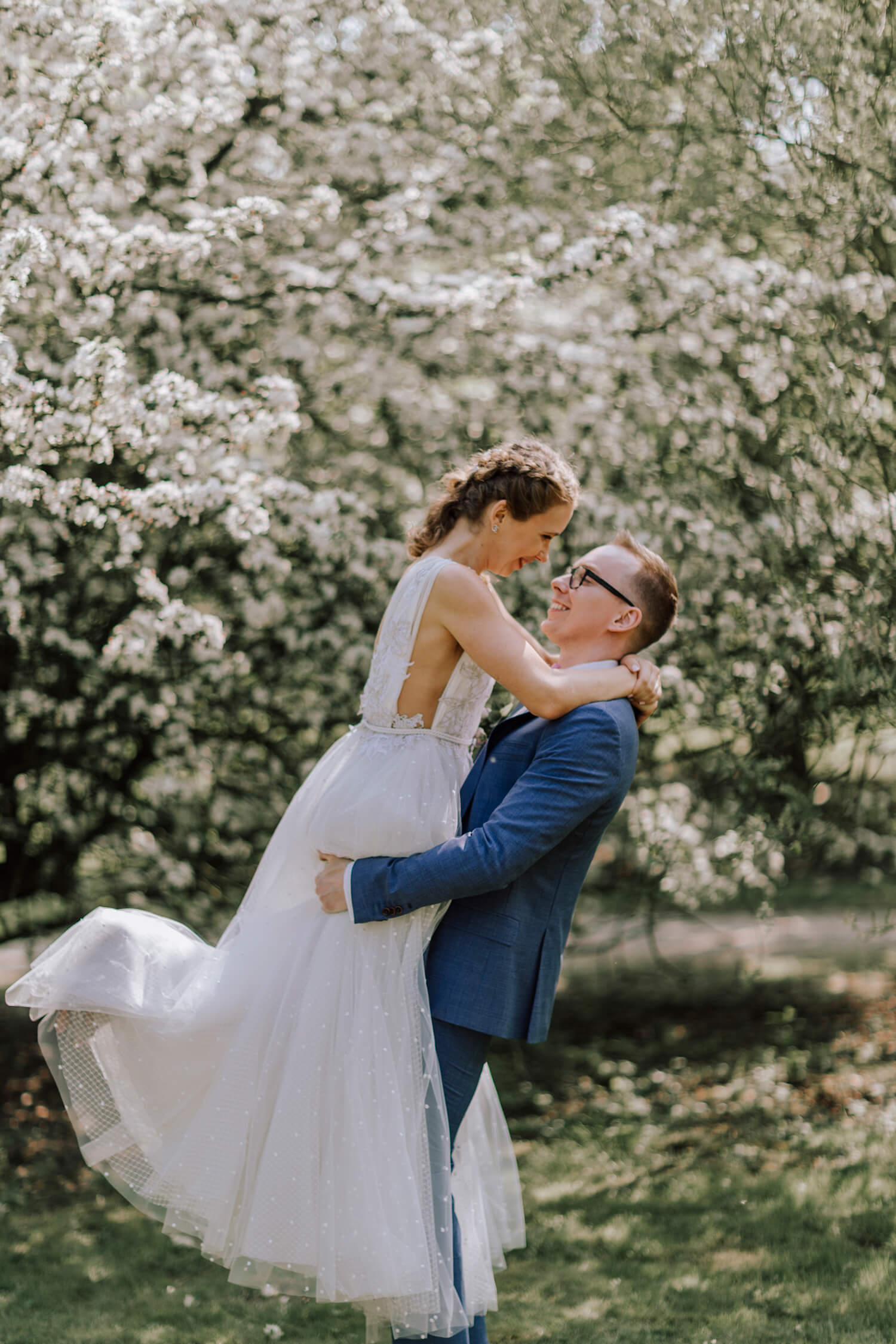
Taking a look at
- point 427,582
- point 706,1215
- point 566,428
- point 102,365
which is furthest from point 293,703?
point 427,582

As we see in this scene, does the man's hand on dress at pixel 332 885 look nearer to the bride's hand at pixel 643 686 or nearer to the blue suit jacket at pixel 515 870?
the blue suit jacket at pixel 515 870

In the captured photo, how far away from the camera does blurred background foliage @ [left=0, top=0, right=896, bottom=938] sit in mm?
4719

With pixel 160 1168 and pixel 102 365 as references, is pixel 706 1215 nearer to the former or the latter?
pixel 160 1168

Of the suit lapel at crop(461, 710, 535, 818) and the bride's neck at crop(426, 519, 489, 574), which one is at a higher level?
the bride's neck at crop(426, 519, 489, 574)

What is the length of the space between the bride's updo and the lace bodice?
0.18m

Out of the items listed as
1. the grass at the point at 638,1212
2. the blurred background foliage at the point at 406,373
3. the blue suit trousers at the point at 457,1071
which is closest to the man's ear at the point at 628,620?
the blue suit trousers at the point at 457,1071

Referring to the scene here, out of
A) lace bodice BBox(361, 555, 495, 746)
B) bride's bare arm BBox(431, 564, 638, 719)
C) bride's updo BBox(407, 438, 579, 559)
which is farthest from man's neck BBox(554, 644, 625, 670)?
bride's updo BBox(407, 438, 579, 559)

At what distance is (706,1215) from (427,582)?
3417mm

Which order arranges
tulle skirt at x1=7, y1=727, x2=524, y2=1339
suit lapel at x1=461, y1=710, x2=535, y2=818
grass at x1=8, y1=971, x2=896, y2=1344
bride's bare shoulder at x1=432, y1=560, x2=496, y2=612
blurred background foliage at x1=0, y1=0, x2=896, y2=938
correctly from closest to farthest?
tulle skirt at x1=7, y1=727, x2=524, y2=1339
bride's bare shoulder at x1=432, y1=560, x2=496, y2=612
suit lapel at x1=461, y1=710, x2=535, y2=818
grass at x1=8, y1=971, x2=896, y2=1344
blurred background foliage at x1=0, y1=0, x2=896, y2=938

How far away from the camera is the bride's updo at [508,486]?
3.03 meters

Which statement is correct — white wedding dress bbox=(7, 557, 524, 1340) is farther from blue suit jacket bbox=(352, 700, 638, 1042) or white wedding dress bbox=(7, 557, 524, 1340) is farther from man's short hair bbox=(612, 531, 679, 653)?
man's short hair bbox=(612, 531, 679, 653)

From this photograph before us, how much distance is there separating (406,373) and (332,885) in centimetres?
392

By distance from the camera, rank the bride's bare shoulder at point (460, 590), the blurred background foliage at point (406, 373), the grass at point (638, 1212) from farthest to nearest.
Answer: the blurred background foliage at point (406, 373) → the grass at point (638, 1212) → the bride's bare shoulder at point (460, 590)

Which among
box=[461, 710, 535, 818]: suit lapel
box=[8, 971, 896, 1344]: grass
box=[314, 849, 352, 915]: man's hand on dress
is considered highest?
box=[461, 710, 535, 818]: suit lapel
